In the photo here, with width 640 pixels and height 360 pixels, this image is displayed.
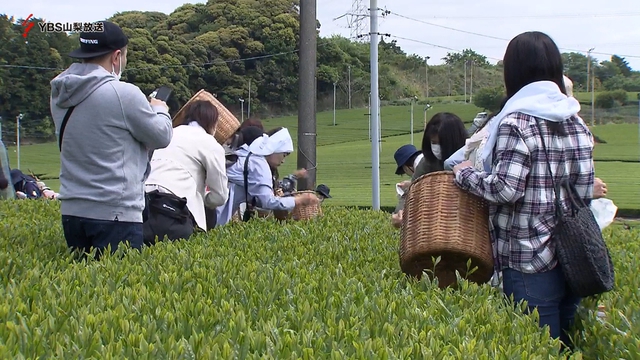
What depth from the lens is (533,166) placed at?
346 cm

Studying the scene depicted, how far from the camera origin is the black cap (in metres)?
4.43

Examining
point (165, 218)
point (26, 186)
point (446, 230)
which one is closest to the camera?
point (446, 230)

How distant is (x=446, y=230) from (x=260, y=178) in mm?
3338

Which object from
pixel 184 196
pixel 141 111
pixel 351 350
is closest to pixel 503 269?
pixel 351 350

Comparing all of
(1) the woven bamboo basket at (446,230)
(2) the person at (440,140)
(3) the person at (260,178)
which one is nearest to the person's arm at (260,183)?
(3) the person at (260,178)

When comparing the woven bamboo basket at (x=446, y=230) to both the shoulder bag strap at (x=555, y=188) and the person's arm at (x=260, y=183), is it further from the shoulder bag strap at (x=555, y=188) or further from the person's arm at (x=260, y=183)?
the person's arm at (x=260, y=183)

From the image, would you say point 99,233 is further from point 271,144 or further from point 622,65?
point 622,65

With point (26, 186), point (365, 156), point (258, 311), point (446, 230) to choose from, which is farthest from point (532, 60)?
point (365, 156)

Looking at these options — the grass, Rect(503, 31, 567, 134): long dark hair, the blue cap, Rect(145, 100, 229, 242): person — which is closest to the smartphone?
Rect(145, 100, 229, 242): person

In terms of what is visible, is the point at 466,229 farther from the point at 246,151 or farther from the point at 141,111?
the point at 246,151

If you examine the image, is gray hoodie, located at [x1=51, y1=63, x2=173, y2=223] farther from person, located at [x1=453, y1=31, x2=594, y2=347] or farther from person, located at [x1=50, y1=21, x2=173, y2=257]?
person, located at [x1=453, y1=31, x2=594, y2=347]

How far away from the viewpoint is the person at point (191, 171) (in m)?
5.40

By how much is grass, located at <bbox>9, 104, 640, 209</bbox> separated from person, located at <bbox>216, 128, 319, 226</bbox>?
12858 mm

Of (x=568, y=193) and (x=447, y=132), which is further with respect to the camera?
(x=447, y=132)
